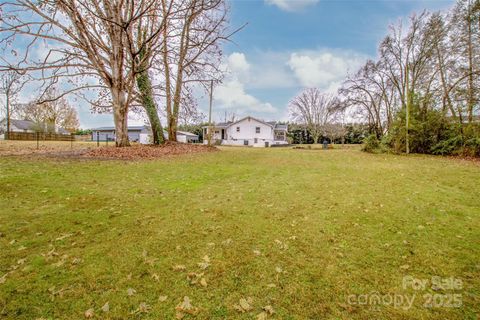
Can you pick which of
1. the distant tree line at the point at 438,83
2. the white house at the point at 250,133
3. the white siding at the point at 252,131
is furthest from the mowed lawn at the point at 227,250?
the white siding at the point at 252,131

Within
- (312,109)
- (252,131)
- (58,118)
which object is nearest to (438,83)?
(252,131)

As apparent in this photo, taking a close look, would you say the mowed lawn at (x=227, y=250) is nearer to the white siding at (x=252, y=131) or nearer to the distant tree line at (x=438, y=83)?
the distant tree line at (x=438, y=83)

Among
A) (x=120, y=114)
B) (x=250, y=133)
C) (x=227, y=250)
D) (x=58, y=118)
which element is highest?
(x=58, y=118)

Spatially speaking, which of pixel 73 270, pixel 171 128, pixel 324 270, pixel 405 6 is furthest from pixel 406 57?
pixel 73 270

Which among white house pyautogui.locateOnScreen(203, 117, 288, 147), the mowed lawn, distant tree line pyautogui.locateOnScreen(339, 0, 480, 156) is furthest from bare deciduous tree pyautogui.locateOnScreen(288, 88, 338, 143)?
the mowed lawn

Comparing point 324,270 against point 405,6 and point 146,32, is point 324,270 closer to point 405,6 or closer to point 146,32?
point 146,32

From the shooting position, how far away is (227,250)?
3.36 m

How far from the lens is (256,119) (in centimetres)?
4094

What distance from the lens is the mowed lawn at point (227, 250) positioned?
2334 millimetres

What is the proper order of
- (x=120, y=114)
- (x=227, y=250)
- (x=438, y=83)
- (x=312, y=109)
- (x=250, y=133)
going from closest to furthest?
(x=227, y=250) < (x=120, y=114) < (x=438, y=83) < (x=250, y=133) < (x=312, y=109)

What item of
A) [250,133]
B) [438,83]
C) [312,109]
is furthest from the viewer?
[312,109]

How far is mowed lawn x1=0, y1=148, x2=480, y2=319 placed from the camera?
7.66 feet

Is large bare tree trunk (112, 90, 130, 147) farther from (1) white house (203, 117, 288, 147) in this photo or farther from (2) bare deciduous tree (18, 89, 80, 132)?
(2) bare deciduous tree (18, 89, 80, 132)

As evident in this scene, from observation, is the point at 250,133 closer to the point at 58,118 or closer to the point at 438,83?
the point at 438,83
